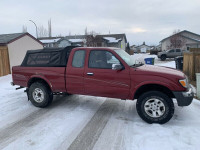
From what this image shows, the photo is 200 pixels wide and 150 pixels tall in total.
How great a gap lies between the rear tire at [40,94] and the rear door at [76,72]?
2.74ft

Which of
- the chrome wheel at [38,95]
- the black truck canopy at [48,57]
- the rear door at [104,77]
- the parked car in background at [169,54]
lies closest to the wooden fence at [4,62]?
the black truck canopy at [48,57]

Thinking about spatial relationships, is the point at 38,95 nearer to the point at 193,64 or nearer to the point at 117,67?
the point at 117,67

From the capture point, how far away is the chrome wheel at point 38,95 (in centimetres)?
571

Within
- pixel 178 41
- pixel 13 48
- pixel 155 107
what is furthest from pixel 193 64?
pixel 178 41

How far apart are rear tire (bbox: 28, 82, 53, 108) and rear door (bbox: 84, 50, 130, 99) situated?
1455mm

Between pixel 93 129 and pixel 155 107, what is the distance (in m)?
1.67

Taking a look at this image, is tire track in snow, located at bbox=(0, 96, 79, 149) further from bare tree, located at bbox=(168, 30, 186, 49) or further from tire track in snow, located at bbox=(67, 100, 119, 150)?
bare tree, located at bbox=(168, 30, 186, 49)

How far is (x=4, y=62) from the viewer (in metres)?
11.9

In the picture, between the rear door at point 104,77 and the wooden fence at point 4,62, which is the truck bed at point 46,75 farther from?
the wooden fence at point 4,62

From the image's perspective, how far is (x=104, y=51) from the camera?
16.3 feet

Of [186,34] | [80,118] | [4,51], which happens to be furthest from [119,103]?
[186,34]

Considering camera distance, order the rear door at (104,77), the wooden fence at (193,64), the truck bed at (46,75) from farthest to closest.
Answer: the wooden fence at (193,64) → the truck bed at (46,75) → the rear door at (104,77)

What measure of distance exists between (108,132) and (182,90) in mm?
2082

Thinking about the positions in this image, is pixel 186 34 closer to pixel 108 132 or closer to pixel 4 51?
pixel 4 51
